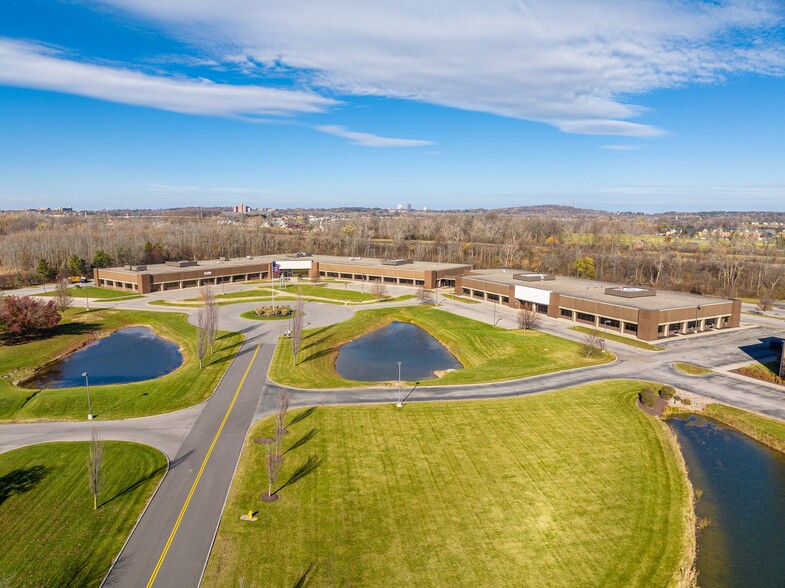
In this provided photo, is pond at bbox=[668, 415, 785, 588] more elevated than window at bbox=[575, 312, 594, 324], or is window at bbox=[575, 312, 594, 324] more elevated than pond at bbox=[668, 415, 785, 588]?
window at bbox=[575, 312, 594, 324]

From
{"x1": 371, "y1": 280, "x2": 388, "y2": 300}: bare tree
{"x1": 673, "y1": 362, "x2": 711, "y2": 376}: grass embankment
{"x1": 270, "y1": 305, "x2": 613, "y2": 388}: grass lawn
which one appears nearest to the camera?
{"x1": 270, "y1": 305, "x2": 613, "y2": 388}: grass lawn

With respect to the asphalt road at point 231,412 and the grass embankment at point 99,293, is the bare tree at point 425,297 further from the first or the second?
the grass embankment at point 99,293

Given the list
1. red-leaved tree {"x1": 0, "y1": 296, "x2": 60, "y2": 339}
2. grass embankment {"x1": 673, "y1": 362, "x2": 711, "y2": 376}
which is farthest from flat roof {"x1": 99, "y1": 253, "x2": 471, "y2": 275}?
grass embankment {"x1": 673, "y1": 362, "x2": 711, "y2": 376}

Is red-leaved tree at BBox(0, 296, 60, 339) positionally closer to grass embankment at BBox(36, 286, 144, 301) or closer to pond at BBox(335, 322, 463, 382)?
grass embankment at BBox(36, 286, 144, 301)

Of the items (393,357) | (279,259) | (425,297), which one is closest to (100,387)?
(393,357)

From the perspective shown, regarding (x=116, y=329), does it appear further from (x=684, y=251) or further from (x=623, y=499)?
(x=684, y=251)

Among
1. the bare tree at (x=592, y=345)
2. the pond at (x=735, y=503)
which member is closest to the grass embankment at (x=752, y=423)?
the pond at (x=735, y=503)

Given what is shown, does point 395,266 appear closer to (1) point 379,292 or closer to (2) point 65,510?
(1) point 379,292
